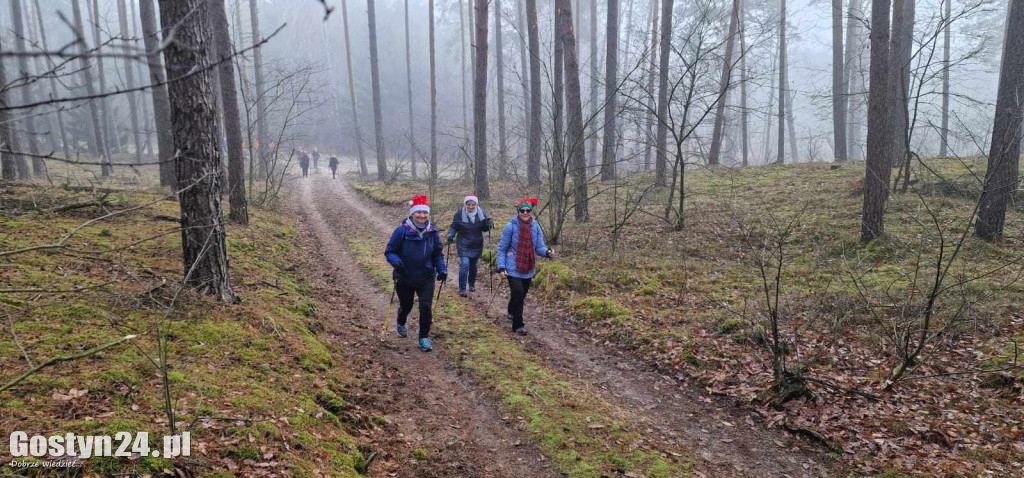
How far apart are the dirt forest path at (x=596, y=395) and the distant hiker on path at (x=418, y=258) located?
61 cm

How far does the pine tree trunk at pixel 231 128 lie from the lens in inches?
471

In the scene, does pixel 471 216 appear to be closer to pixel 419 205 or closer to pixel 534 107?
pixel 419 205

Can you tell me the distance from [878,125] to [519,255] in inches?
309

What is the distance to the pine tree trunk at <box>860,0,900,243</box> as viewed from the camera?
33.9ft

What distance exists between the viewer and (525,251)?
7.86 meters

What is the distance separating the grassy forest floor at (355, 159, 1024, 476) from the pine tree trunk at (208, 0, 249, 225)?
279 inches

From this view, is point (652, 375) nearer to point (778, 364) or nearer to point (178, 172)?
point (778, 364)

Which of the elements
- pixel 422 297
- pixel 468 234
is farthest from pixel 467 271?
pixel 422 297

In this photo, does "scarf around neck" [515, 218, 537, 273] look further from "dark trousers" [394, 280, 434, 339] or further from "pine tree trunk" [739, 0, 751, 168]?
"pine tree trunk" [739, 0, 751, 168]

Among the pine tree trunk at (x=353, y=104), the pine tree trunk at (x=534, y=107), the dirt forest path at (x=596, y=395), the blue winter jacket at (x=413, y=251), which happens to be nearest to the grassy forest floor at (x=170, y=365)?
the dirt forest path at (x=596, y=395)

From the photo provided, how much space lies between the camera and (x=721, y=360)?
22.0 feet

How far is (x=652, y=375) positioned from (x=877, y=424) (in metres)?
2.35

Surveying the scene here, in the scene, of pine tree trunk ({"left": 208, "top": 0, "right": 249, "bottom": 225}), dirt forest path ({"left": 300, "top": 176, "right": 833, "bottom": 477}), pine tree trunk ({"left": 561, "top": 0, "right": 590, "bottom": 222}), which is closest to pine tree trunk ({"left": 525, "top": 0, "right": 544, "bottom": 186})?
pine tree trunk ({"left": 561, "top": 0, "right": 590, "bottom": 222})

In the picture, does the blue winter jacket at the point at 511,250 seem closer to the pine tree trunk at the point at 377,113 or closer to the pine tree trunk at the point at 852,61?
the pine tree trunk at the point at 852,61
